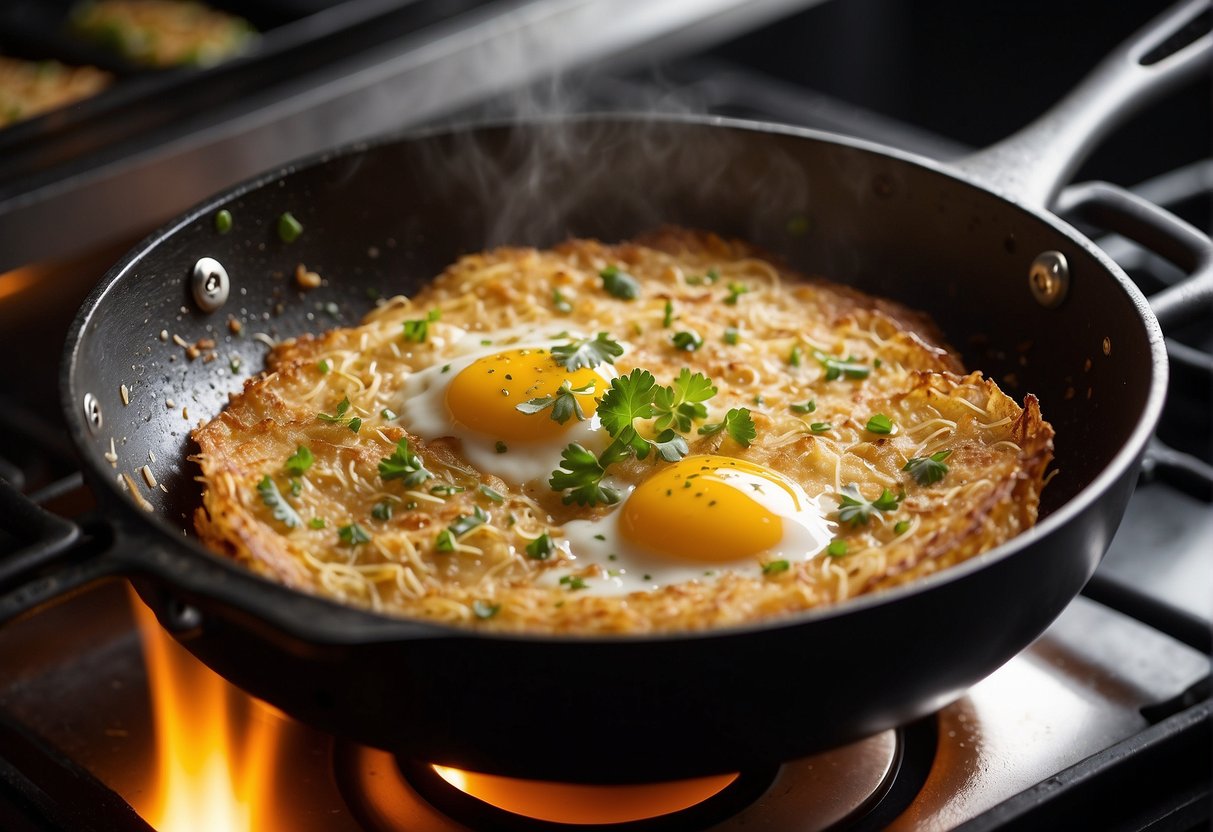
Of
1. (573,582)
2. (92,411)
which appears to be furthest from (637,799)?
(92,411)

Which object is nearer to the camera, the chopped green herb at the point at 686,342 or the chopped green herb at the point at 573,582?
the chopped green herb at the point at 573,582

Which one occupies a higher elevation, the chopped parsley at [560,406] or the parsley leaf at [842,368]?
the parsley leaf at [842,368]

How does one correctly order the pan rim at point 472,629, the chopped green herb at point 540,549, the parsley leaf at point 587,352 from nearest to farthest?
the pan rim at point 472,629 < the chopped green herb at point 540,549 < the parsley leaf at point 587,352

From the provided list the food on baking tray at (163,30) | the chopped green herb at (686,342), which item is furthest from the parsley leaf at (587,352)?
the food on baking tray at (163,30)

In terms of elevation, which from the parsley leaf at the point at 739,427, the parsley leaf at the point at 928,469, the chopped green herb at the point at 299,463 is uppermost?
the parsley leaf at the point at 739,427

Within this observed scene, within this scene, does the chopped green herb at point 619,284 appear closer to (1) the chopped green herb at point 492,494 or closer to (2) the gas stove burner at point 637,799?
(1) the chopped green herb at point 492,494

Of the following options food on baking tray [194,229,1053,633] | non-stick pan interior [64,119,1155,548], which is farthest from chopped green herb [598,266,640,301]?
non-stick pan interior [64,119,1155,548]

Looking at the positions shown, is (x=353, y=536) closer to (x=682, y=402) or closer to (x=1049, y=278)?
(x=682, y=402)
